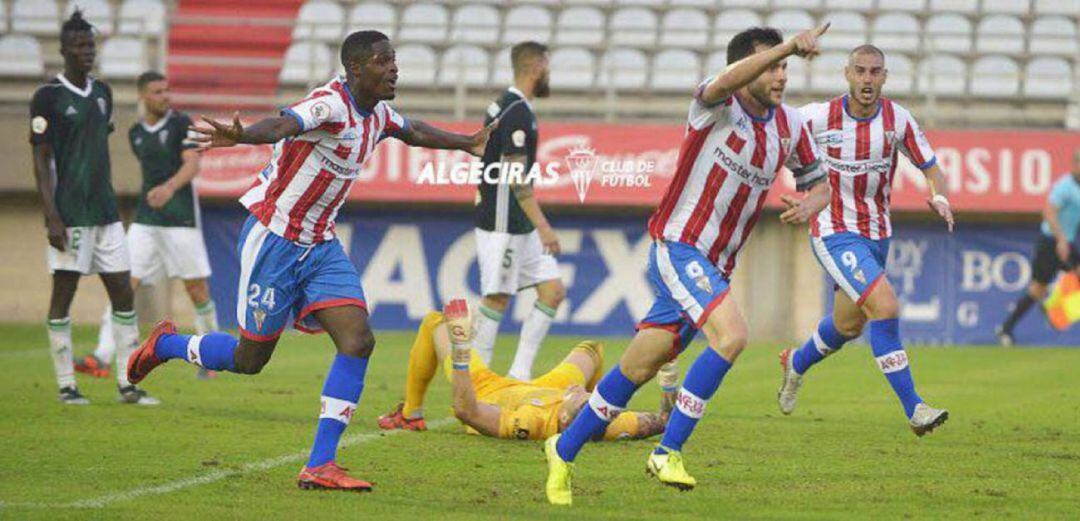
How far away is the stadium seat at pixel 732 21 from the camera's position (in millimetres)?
24266

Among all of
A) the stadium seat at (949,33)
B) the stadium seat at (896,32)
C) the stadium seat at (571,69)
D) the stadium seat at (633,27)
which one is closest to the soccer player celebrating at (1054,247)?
the stadium seat at (896,32)

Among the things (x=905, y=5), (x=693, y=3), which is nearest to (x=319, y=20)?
(x=693, y=3)

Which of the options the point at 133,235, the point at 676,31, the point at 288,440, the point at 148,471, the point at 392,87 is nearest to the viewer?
the point at 392,87

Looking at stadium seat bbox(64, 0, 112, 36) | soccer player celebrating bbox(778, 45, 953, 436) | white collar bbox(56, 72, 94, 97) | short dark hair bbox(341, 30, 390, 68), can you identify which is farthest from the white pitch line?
stadium seat bbox(64, 0, 112, 36)

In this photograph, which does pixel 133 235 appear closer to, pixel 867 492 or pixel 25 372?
pixel 25 372

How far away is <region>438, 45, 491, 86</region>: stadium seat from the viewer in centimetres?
2352

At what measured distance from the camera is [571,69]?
2347 cm

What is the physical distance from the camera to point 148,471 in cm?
882

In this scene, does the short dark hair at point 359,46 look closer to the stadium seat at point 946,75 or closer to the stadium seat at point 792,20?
the stadium seat at point 946,75

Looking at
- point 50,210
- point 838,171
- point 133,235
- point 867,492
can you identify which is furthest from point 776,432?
point 133,235

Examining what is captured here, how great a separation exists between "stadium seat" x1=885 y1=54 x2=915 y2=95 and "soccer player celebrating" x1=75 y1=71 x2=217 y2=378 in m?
11.0

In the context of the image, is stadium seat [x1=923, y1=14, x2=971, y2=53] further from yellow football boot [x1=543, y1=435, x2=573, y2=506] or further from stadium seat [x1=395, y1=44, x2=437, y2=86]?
yellow football boot [x1=543, y1=435, x2=573, y2=506]

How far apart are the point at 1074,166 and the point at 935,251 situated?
2.02 m

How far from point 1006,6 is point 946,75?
8.14 ft
